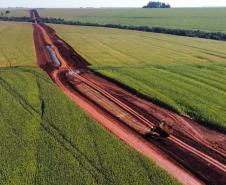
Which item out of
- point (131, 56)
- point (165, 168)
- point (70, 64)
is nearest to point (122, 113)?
point (165, 168)

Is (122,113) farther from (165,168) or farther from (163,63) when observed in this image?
(163,63)

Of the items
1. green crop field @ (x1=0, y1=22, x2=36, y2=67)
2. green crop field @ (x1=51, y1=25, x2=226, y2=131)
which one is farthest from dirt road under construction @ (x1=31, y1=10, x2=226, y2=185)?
green crop field @ (x1=0, y1=22, x2=36, y2=67)

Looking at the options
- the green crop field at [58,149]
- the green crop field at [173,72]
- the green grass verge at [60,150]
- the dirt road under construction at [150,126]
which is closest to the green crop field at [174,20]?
the green crop field at [173,72]

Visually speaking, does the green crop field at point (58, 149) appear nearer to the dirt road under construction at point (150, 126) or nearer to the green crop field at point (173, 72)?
the dirt road under construction at point (150, 126)

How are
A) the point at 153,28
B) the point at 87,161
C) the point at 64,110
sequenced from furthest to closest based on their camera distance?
1. the point at 153,28
2. the point at 64,110
3. the point at 87,161

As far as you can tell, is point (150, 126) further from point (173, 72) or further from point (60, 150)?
point (173, 72)

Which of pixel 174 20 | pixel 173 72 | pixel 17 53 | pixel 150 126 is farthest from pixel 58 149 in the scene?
pixel 174 20

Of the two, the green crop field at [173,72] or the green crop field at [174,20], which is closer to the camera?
the green crop field at [173,72]
